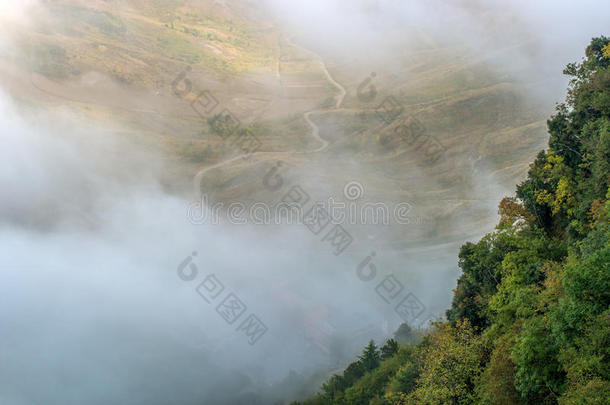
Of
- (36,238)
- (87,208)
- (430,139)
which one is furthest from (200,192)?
(430,139)

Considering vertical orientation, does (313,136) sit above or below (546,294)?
above

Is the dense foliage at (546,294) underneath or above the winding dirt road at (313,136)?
underneath

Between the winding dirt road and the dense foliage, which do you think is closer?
the dense foliage

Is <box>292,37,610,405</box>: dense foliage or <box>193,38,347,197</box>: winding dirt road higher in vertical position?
<box>193,38,347,197</box>: winding dirt road

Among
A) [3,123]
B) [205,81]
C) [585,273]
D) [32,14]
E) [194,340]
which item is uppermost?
[32,14]

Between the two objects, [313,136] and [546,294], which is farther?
[313,136]

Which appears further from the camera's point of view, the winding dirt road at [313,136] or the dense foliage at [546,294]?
the winding dirt road at [313,136]

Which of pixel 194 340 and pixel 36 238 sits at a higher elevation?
pixel 36 238

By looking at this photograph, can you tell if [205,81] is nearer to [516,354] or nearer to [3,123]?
[3,123]
